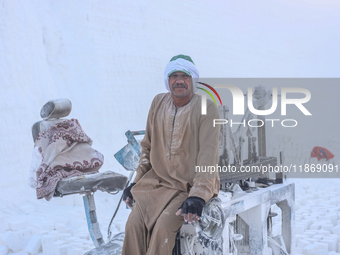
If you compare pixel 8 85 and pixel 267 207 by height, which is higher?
pixel 8 85

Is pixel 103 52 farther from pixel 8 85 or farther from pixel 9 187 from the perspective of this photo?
pixel 9 187

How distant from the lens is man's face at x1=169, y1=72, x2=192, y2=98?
232cm

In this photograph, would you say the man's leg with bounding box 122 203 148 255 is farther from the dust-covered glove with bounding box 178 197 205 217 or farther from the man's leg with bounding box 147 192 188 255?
the dust-covered glove with bounding box 178 197 205 217

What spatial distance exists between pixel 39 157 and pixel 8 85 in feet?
12.5

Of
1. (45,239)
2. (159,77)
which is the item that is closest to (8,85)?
(45,239)

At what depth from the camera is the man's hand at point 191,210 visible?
195 cm

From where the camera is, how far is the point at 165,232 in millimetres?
2000

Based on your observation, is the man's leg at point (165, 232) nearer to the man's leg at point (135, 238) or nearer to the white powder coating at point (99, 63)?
the man's leg at point (135, 238)

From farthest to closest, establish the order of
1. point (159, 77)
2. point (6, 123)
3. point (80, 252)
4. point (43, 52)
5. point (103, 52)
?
point (159, 77) → point (103, 52) → point (43, 52) → point (6, 123) → point (80, 252)

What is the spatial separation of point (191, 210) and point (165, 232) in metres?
0.18

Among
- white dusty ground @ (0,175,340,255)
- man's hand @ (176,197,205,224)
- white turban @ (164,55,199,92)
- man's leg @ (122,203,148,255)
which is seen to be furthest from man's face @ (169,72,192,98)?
white dusty ground @ (0,175,340,255)

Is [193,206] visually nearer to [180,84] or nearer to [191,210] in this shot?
[191,210]

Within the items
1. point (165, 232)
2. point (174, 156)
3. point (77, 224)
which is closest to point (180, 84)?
point (174, 156)

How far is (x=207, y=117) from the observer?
2.26 meters
